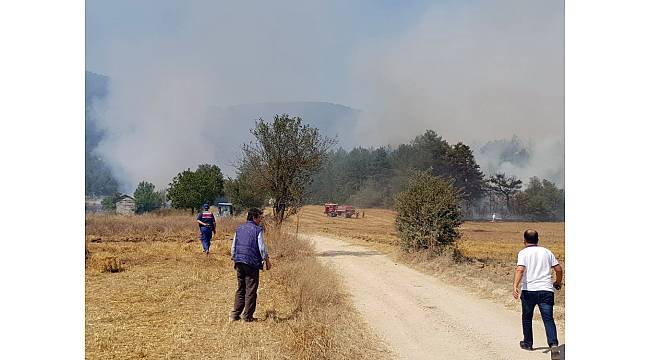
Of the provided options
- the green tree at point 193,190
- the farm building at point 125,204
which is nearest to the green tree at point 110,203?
the farm building at point 125,204

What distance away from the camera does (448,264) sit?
65.1 ft

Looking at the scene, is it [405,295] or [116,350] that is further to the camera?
[405,295]

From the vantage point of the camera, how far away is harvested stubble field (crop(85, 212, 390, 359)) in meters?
8.18

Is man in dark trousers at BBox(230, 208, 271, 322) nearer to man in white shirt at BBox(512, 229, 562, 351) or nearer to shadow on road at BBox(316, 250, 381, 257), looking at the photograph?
man in white shirt at BBox(512, 229, 562, 351)

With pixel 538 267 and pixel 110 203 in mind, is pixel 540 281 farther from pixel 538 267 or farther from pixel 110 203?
pixel 110 203

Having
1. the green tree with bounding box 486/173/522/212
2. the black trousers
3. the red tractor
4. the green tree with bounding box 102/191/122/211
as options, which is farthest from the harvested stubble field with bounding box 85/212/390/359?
the green tree with bounding box 486/173/522/212

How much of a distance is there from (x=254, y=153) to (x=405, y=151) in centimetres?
7439

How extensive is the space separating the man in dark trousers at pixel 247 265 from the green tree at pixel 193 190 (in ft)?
160

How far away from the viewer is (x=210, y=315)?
10.7m

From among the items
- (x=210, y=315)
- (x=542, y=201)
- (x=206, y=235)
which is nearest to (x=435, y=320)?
(x=210, y=315)

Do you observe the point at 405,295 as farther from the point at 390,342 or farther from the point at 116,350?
the point at 116,350

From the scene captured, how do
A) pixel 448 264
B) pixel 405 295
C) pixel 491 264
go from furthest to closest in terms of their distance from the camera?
1. pixel 491 264
2. pixel 448 264
3. pixel 405 295
